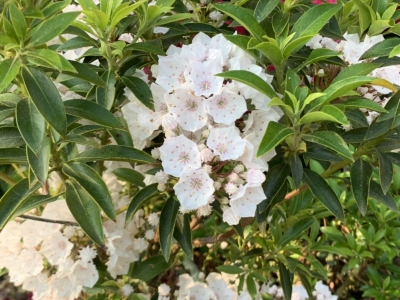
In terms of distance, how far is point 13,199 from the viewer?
936 millimetres

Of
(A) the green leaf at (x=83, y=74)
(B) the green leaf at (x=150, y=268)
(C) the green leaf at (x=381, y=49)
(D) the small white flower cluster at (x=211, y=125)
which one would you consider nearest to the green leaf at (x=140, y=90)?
(D) the small white flower cluster at (x=211, y=125)

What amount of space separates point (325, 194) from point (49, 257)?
0.76 m

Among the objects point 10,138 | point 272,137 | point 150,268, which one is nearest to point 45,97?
point 10,138

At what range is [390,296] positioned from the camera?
5.89 ft

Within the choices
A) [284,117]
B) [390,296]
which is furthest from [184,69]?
[390,296]

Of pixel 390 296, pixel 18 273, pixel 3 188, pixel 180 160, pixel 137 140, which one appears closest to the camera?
pixel 180 160

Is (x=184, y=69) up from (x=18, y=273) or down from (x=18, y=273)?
up

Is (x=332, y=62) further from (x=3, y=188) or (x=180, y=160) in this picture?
(x=3, y=188)

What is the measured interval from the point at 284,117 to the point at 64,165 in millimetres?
506

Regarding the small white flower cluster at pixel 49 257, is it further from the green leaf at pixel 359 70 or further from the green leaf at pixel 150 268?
the green leaf at pixel 359 70

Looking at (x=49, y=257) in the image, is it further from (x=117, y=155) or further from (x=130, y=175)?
(x=117, y=155)

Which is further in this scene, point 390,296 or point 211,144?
point 390,296

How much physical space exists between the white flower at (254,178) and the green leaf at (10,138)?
18.8 inches

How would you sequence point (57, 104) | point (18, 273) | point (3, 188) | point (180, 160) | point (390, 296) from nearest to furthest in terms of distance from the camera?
point (57, 104) → point (180, 160) → point (18, 273) → point (390, 296) → point (3, 188)
